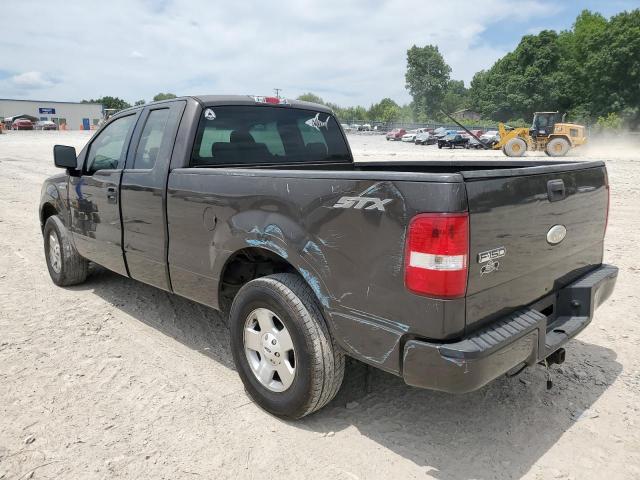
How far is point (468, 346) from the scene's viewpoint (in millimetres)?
2205

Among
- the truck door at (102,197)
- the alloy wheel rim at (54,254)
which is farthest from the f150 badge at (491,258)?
the alloy wheel rim at (54,254)

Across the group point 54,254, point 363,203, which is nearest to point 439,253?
point 363,203

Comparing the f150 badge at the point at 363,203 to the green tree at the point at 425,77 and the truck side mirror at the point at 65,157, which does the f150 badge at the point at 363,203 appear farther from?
the green tree at the point at 425,77

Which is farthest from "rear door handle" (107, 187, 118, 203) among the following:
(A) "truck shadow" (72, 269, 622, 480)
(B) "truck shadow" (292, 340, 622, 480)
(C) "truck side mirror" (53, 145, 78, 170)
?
(B) "truck shadow" (292, 340, 622, 480)

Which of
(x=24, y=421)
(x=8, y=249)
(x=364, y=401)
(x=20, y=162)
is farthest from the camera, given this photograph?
(x=20, y=162)

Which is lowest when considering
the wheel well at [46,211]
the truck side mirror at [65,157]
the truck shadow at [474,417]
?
the truck shadow at [474,417]

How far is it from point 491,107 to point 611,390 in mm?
75474

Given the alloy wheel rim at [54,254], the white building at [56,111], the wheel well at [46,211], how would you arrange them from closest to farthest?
the alloy wheel rim at [54,254]
the wheel well at [46,211]
the white building at [56,111]

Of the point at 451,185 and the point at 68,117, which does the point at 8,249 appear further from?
the point at 68,117

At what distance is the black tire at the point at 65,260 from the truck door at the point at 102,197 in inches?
11.4

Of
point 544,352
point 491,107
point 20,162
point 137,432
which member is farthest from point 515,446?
point 491,107

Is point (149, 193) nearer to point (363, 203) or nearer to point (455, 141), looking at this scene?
point (363, 203)

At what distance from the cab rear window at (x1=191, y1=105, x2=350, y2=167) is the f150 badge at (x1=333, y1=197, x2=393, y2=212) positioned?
160 centimetres

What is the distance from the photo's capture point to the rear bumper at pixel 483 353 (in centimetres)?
218
